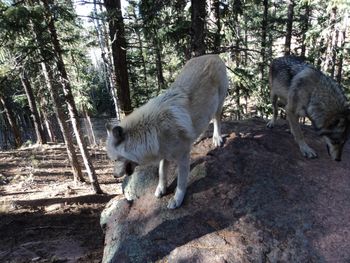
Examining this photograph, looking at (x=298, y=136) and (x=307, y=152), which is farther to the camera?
(x=298, y=136)

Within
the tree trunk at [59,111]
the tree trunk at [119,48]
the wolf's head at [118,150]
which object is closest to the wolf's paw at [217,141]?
the wolf's head at [118,150]

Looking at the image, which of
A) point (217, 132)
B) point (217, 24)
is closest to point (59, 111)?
point (217, 24)

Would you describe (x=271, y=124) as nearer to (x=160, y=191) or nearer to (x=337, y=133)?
(x=337, y=133)

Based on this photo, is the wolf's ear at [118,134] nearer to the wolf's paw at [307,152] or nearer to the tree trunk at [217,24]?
the wolf's paw at [307,152]

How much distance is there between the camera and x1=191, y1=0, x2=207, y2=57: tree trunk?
9312mm

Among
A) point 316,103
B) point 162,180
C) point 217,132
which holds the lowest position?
point 162,180

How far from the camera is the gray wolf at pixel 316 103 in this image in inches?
201

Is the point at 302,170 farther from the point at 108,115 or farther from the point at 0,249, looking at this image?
the point at 108,115

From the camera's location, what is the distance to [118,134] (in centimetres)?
424

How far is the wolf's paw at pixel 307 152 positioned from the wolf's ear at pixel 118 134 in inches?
137

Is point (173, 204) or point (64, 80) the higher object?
point (64, 80)

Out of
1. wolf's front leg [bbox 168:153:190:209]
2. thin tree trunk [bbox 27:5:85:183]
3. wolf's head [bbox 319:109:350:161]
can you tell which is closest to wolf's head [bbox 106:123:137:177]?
wolf's front leg [bbox 168:153:190:209]

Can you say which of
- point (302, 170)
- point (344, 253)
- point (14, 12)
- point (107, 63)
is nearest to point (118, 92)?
point (107, 63)

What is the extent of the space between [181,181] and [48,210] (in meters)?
9.99
